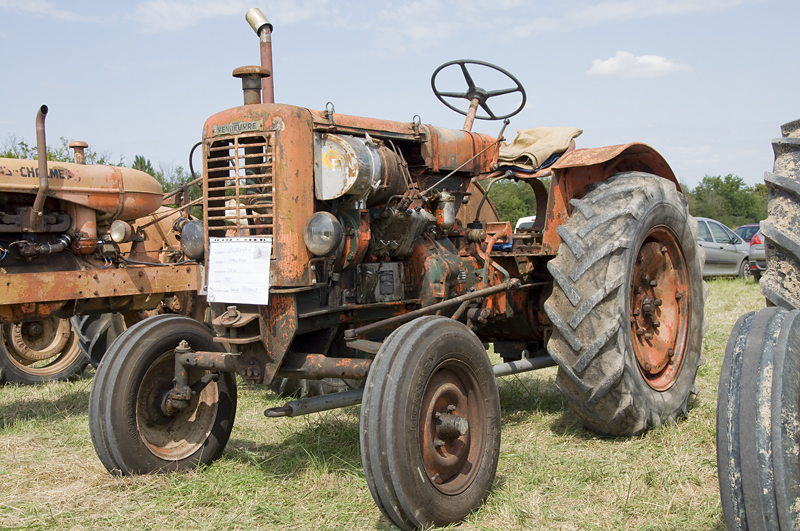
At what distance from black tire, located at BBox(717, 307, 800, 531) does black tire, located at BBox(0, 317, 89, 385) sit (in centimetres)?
643

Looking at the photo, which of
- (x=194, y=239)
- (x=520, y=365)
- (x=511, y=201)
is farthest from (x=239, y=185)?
(x=511, y=201)

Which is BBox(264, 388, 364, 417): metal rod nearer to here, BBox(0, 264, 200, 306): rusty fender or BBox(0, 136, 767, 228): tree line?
BBox(0, 264, 200, 306): rusty fender

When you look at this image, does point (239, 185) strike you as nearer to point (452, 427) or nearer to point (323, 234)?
point (323, 234)

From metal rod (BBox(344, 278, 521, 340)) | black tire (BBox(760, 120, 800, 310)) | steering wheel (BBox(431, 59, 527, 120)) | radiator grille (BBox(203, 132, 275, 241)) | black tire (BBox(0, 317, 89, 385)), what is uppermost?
steering wheel (BBox(431, 59, 527, 120))

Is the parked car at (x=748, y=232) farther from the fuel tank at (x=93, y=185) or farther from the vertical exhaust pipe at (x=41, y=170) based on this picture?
the vertical exhaust pipe at (x=41, y=170)

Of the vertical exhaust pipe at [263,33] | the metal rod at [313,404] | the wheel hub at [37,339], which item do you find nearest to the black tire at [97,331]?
the wheel hub at [37,339]

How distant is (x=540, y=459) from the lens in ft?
12.4

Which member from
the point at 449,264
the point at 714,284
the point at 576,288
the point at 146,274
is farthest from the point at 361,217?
the point at 714,284

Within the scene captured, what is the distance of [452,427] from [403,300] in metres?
1.07

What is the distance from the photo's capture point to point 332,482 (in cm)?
361

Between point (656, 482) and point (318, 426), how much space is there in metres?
2.06

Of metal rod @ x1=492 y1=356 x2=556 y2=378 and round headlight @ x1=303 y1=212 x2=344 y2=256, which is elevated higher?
round headlight @ x1=303 y1=212 x2=344 y2=256

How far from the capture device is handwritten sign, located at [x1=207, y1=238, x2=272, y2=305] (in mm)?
3342

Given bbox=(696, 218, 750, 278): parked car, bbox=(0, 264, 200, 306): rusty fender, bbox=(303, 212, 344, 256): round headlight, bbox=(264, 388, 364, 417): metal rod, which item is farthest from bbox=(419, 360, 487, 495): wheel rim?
bbox=(696, 218, 750, 278): parked car
